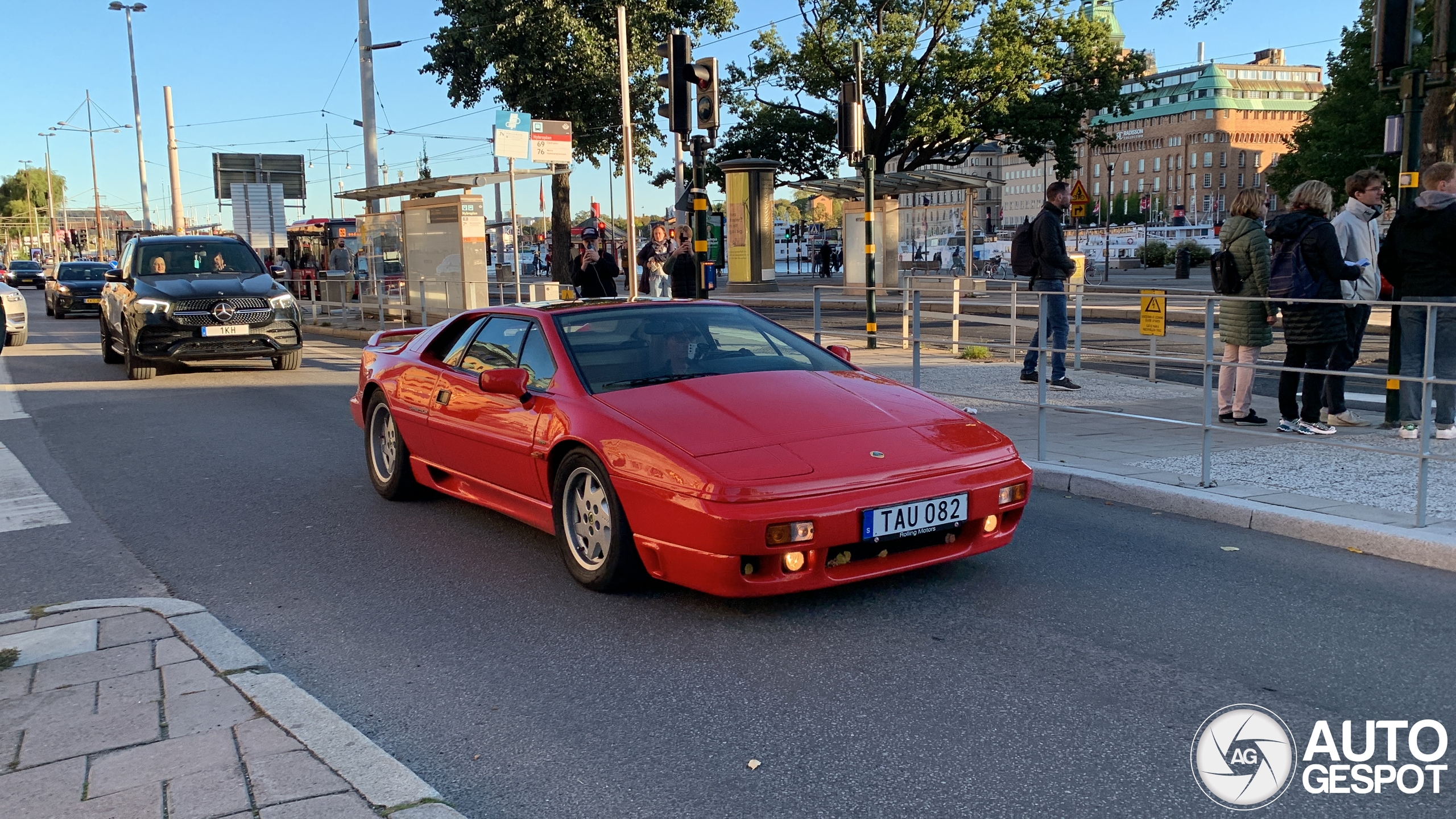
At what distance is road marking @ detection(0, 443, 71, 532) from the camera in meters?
6.75

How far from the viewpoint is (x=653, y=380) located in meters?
5.41

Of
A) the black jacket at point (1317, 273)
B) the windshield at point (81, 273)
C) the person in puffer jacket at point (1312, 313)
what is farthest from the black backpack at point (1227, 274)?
the windshield at point (81, 273)

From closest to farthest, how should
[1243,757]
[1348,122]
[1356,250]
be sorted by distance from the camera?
1. [1243,757]
2. [1356,250]
3. [1348,122]

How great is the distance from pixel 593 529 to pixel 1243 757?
2735 mm

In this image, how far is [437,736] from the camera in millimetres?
3643

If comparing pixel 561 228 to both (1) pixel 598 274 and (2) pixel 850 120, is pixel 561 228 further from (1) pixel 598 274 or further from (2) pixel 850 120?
(2) pixel 850 120

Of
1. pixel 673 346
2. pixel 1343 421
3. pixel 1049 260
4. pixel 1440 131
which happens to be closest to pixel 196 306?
pixel 1049 260

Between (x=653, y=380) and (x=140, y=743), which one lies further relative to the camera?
(x=653, y=380)

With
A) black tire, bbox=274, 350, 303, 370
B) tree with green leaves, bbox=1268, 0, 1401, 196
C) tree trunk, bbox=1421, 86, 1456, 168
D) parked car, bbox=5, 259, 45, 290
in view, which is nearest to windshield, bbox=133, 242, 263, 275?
black tire, bbox=274, 350, 303, 370

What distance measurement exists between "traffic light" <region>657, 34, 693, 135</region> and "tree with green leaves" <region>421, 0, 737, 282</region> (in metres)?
22.8

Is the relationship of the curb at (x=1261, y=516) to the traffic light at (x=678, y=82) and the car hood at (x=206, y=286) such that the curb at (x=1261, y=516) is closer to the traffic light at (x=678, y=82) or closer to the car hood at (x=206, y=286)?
the traffic light at (x=678, y=82)

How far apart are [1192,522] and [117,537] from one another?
580 centimetres

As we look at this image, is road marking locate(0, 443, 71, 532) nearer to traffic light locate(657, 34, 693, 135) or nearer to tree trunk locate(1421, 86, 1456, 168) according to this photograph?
traffic light locate(657, 34, 693, 135)

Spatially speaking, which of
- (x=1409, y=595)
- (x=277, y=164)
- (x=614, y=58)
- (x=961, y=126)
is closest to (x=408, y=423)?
(x=1409, y=595)
